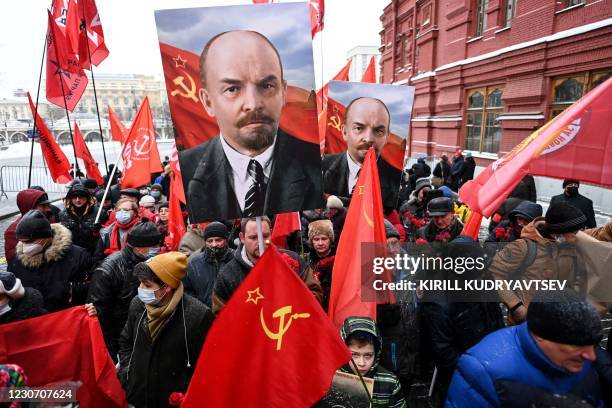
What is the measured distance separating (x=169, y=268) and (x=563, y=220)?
2737 millimetres

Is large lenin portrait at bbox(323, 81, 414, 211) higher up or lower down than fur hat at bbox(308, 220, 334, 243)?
higher up

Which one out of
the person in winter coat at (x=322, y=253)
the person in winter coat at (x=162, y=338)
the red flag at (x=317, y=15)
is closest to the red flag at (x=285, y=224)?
the person in winter coat at (x=322, y=253)

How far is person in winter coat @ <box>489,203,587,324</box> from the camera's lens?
2551 millimetres

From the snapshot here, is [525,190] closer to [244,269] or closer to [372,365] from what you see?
[372,365]

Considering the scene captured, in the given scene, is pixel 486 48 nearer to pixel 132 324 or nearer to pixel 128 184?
pixel 128 184

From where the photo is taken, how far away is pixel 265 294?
Result: 1896 millimetres

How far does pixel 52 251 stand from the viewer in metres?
2.97

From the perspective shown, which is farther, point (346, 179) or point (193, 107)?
point (346, 179)

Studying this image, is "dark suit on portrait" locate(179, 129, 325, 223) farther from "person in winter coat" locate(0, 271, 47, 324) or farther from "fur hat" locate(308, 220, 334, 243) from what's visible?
"fur hat" locate(308, 220, 334, 243)

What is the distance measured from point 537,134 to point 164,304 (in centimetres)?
259

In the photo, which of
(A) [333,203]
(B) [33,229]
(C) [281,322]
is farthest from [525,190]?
(B) [33,229]

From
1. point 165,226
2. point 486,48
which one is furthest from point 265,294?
point 486,48

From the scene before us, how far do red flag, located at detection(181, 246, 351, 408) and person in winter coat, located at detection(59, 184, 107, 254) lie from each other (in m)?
3.37

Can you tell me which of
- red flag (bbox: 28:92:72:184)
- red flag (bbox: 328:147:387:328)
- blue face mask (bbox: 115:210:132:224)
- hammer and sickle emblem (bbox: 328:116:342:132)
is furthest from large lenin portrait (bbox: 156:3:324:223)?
red flag (bbox: 28:92:72:184)
